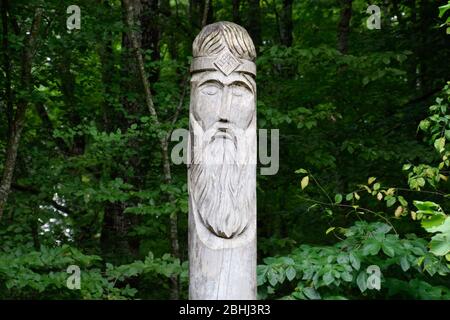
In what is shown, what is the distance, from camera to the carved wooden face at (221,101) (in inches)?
156

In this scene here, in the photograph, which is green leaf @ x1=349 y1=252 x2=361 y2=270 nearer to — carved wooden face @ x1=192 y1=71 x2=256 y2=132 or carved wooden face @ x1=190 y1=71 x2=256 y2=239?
carved wooden face @ x1=190 y1=71 x2=256 y2=239

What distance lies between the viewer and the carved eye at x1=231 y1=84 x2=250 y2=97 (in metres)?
4.03

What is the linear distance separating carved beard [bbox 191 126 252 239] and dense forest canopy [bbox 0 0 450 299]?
2.80ft

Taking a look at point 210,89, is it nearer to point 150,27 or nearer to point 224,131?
point 224,131

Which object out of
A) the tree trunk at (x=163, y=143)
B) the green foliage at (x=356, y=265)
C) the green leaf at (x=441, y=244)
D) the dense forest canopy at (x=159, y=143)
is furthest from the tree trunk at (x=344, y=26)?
the green leaf at (x=441, y=244)

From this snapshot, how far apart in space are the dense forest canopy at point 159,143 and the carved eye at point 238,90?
115cm

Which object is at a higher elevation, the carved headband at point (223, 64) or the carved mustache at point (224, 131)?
the carved headband at point (223, 64)

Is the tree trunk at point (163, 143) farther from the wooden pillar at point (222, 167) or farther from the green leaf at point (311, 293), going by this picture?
the wooden pillar at point (222, 167)

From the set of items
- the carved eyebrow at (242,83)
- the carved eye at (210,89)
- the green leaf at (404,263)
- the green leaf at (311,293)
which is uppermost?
the carved eyebrow at (242,83)

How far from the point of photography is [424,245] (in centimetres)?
431

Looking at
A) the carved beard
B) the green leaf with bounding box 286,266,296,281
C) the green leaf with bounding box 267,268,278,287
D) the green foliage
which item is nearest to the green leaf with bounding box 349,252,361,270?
the green foliage

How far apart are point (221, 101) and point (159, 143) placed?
10.6 ft

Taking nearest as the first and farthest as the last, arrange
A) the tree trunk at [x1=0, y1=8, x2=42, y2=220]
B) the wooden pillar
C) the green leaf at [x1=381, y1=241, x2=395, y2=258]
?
the wooden pillar → the green leaf at [x1=381, y1=241, x2=395, y2=258] → the tree trunk at [x1=0, y1=8, x2=42, y2=220]
